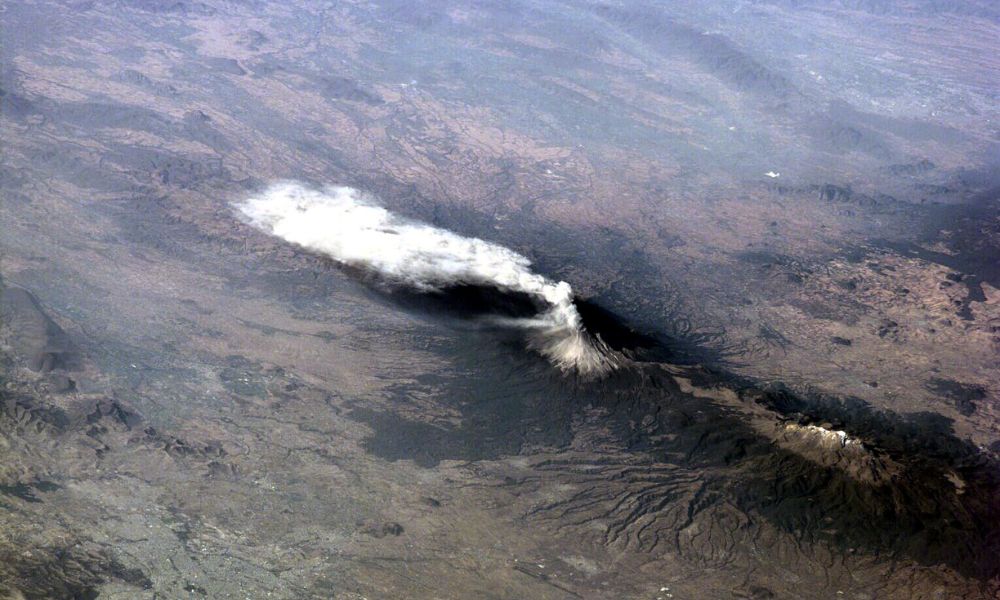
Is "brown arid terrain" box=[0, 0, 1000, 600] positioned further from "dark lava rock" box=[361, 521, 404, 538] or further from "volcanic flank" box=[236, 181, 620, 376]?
"volcanic flank" box=[236, 181, 620, 376]

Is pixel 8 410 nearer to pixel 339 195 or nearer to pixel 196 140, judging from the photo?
pixel 339 195

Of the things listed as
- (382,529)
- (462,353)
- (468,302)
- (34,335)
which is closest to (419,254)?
(468,302)

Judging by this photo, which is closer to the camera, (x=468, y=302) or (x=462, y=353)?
(x=462, y=353)

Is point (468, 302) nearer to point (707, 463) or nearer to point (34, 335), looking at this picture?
point (707, 463)

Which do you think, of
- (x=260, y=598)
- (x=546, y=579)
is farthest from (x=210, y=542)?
(x=546, y=579)

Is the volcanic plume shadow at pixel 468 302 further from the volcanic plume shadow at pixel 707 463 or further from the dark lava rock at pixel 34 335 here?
→ the dark lava rock at pixel 34 335

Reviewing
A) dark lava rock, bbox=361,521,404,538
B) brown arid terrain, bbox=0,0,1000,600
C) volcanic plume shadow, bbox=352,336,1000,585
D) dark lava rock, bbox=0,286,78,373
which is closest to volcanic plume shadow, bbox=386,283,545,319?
brown arid terrain, bbox=0,0,1000,600
